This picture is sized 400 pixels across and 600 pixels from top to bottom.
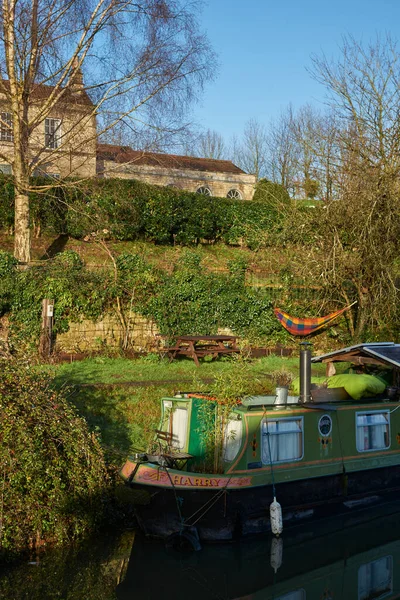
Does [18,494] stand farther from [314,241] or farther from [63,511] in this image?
[314,241]

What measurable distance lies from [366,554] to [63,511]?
14.5 ft

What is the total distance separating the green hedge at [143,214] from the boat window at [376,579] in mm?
12944

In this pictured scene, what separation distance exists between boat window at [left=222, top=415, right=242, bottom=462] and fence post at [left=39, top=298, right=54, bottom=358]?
7184mm

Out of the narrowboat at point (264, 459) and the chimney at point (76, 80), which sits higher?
the chimney at point (76, 80)

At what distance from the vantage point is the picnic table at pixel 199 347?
16406 millimetres

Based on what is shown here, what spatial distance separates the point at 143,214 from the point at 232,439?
1434cm

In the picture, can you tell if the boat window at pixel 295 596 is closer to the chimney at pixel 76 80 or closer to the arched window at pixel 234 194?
the chimney at pixel 76 80

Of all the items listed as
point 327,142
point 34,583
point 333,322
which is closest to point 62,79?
point 327,142

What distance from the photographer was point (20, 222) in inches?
740

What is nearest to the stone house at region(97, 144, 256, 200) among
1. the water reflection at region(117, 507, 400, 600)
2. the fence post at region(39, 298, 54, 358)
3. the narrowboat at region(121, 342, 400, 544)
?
the fence post at region(39, 298, 54, 358)

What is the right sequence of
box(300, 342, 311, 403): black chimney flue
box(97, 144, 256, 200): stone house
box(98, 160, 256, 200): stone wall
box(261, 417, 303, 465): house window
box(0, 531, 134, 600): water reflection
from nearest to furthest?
box(0, 531, 134, 600): water reflection
box(261, 417, 303, 465): house window
box(300, 342, 311, 403): black chimney flue
box(97, 144, 256, 200): stone house
box(98, 160, 256, 200): stone wall

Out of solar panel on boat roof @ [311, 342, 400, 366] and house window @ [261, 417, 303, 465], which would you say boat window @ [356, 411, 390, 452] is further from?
house window @ [261, 417, 303, 465]

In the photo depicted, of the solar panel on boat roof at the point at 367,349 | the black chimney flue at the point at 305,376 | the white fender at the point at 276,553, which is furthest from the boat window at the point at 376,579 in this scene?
the solar panel on boat roof at the point at 367,349

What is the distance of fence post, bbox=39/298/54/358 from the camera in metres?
16.3
